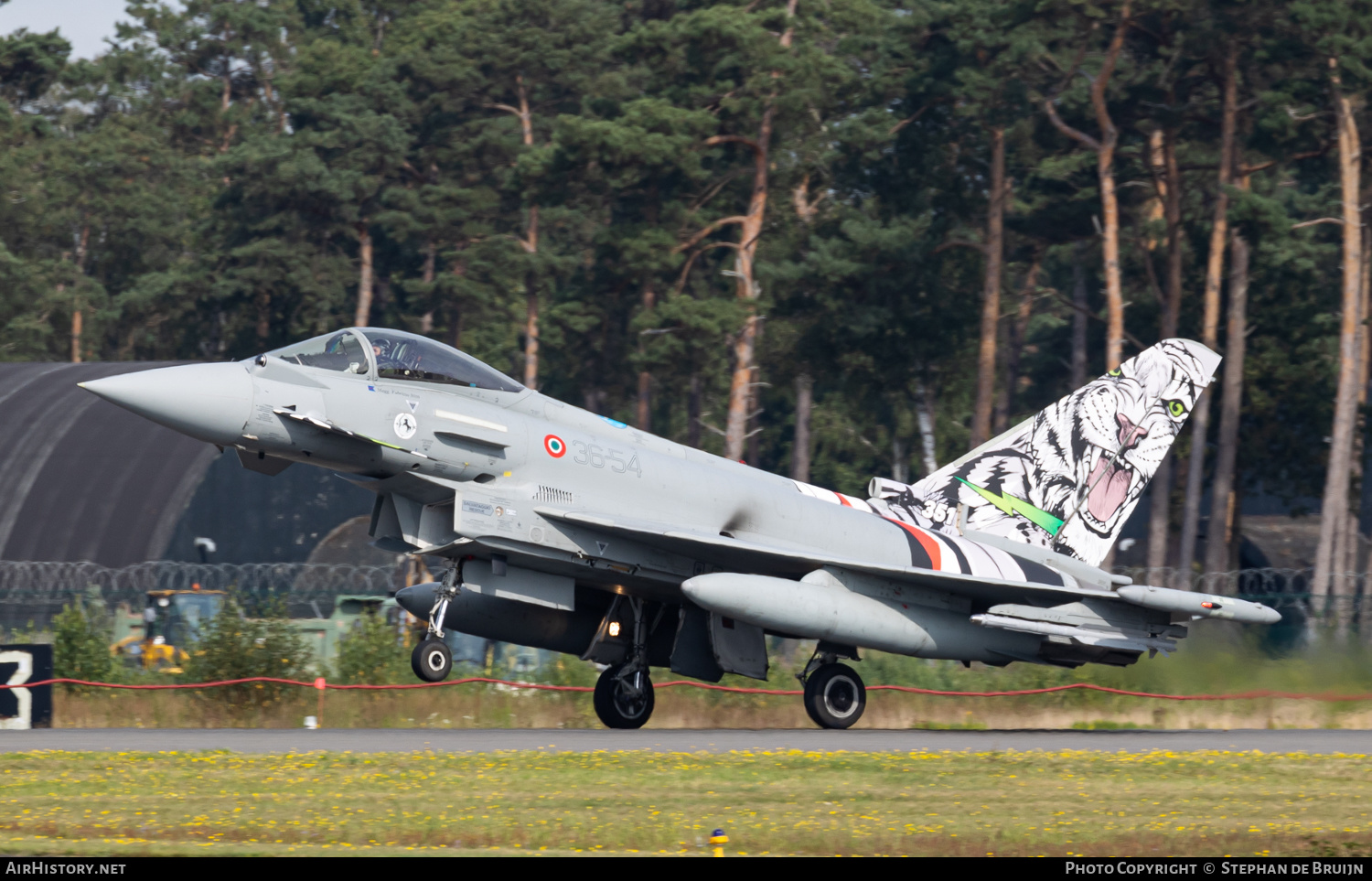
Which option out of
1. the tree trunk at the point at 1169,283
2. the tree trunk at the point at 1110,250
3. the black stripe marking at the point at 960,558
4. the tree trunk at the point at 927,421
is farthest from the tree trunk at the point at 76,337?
the black stripe marking at the point at 960,558

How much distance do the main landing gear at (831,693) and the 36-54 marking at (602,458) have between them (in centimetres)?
297

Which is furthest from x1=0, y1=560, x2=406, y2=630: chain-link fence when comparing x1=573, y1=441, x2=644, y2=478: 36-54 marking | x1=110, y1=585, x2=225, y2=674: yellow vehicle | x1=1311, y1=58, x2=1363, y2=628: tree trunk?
x1=1311, y1=58, x2=1363, y2=628: tree trunk

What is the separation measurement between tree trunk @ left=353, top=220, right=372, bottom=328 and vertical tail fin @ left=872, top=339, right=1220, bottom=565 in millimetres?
36753

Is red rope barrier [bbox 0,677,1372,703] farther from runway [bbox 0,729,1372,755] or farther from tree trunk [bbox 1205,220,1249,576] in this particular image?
tree trunk [bbox 1205,220,1249,576]

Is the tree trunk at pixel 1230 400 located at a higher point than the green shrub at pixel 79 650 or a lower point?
higher

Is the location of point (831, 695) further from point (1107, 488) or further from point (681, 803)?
point (681, 803)

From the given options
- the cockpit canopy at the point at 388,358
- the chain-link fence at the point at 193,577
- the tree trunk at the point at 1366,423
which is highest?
the tree trunk at the point at 1366,423

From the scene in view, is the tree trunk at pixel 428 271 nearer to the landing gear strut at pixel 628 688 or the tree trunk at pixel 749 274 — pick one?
the tree trunk at pixel 749 274

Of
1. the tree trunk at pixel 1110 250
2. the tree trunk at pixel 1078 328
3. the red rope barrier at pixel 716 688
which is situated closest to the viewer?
the red rope barrier at pixel 716 688

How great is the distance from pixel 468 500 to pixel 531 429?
1.21 meters

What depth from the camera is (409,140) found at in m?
55.5

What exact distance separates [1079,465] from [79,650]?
43.1ft

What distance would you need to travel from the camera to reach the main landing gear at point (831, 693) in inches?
696
